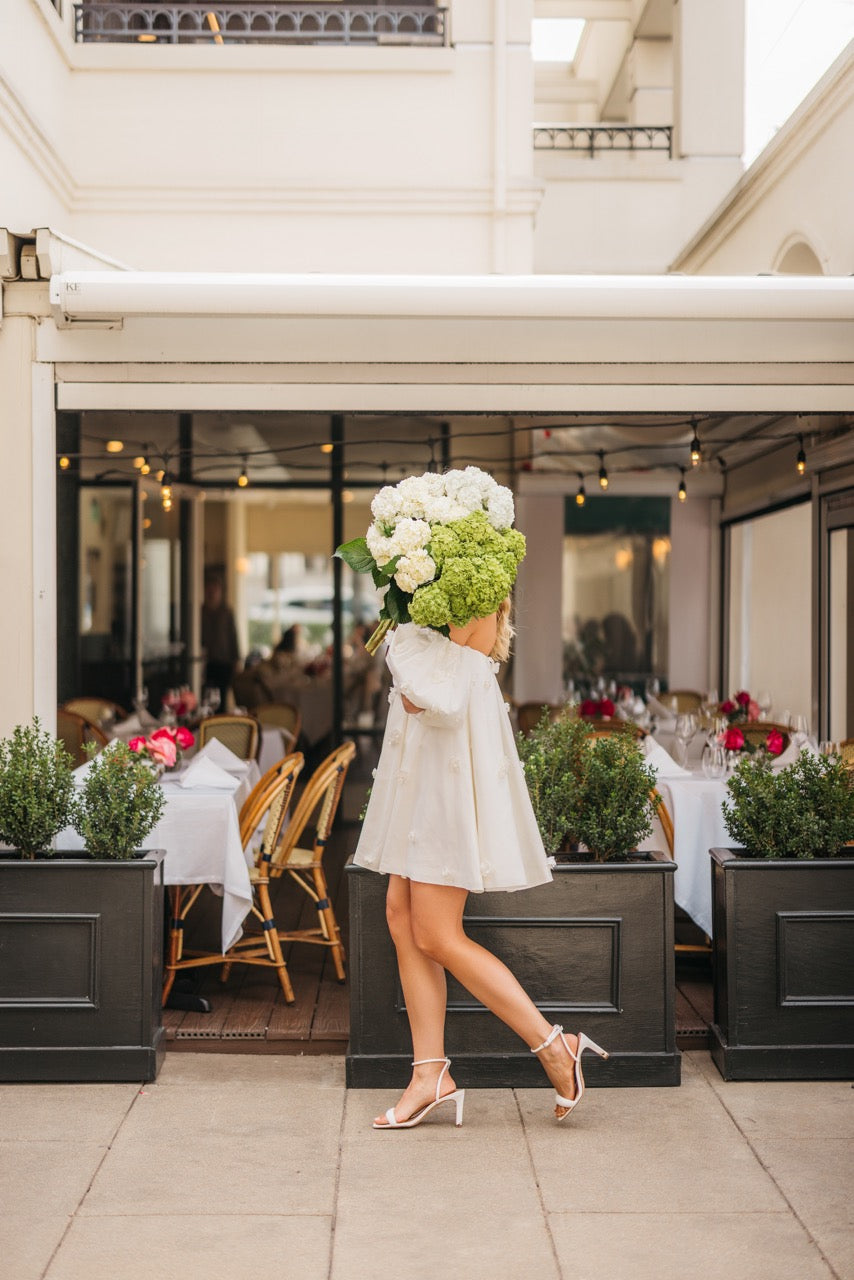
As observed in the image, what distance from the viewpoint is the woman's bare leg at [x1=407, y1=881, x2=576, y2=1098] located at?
3980 mm

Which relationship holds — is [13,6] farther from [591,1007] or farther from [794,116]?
[591,1007]

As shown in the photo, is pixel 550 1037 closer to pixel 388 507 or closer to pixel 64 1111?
pixel 64 1111

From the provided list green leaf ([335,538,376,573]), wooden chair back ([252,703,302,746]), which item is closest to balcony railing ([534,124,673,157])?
wooden chair back ([252,703,302,746])

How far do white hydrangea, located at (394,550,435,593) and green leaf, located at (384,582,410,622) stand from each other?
0.59 feet

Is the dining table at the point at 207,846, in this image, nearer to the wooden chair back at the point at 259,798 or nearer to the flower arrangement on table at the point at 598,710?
the wooden chair back at the point at 259,798

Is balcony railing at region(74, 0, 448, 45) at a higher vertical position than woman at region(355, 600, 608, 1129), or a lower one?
higher

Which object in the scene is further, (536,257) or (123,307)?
(536,257)

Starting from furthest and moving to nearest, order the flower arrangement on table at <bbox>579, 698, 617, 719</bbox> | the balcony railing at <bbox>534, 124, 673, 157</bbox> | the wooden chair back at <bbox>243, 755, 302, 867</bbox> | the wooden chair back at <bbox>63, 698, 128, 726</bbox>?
the balcony railing at <bbox>534, 124, 673, 157</bbox>, the wooden chair back at <bbox>63, 698, 128, 726</bbox>, the flower arrangement on table at <bbox>579, 698, 617, 719</bbox>, the wooden chair back at <bbox>243, 755, 302, 867</bbox>

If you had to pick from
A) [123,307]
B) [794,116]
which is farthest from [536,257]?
[123,307]

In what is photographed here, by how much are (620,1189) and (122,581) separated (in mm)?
9093

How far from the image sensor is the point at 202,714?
8648 millimetres

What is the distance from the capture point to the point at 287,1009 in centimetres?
525

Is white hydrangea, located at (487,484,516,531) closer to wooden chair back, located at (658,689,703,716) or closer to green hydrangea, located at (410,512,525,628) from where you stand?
green hydrangea, located at (410,512,525,628)

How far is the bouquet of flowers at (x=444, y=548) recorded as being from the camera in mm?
3771
